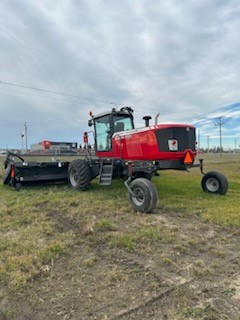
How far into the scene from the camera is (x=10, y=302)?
Answer: 3.16 metres

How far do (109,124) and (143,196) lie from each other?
354cm

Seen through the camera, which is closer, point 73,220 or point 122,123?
point 73,220

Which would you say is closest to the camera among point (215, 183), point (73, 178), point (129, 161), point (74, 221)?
point (74, 221)

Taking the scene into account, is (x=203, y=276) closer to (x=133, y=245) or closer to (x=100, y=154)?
(x=133, y=245)

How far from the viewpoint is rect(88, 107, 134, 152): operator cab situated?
9625 mm

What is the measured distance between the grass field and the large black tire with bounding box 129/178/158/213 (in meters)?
0.25

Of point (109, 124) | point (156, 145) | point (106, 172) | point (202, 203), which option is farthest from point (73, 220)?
point (109, 124)

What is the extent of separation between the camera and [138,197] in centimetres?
720

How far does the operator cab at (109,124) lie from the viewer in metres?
9.62

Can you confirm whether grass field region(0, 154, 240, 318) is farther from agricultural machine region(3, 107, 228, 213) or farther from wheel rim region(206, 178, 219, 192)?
agricultural machine region(3, 107, 228, 213)

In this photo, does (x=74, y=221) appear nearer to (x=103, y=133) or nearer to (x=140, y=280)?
(x=140, y=280)

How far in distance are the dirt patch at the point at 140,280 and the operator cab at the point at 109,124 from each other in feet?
15.6

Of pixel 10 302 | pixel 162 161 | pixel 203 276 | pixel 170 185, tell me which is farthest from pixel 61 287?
pixel 170 185

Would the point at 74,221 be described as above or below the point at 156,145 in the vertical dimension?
below
